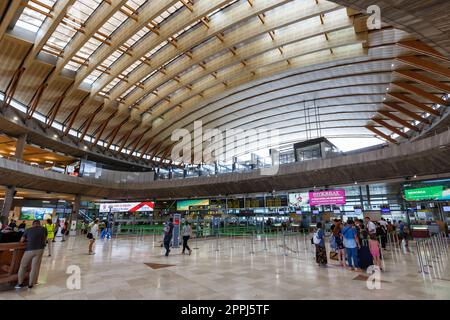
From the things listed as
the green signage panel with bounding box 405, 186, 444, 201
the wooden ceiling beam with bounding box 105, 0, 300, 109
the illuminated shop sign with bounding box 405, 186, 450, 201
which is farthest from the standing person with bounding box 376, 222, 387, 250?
the wooden ceiling beam with bounding box 105, 0, 300, 109

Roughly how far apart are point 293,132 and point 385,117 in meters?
13.7

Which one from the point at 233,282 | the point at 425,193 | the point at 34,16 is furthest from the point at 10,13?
the point at 425,193

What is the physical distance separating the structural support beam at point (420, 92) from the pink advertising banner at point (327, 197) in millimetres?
12412

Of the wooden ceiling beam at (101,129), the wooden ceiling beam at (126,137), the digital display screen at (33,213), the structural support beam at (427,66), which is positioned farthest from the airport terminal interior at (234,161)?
the wooden ceiling beam at (126,137)

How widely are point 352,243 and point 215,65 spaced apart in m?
20.9

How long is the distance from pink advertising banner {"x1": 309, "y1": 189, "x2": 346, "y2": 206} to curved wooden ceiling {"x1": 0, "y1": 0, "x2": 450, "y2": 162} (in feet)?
39.5

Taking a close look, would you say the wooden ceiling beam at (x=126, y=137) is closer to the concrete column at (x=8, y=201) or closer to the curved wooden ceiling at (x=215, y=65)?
the curved wooden ceiling at (x=215, y=65)

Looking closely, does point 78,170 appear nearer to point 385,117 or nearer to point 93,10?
point 93,10

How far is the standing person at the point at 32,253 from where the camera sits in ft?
19.2

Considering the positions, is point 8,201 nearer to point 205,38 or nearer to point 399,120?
point 205,38

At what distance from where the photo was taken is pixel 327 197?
73.9 ft

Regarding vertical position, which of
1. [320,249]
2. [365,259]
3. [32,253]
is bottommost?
[365,259]

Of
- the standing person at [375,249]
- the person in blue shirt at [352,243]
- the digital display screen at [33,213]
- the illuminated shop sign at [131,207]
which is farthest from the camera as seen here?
the digital display screen at [33,213]
